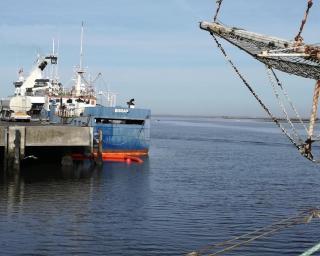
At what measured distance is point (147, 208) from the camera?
3031cm

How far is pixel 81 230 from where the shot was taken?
79.3 ft

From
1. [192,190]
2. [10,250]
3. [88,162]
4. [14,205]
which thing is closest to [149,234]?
[10,250]

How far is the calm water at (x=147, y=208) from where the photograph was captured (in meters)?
21.7

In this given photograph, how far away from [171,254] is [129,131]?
3902cm

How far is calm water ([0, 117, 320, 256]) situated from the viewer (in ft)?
71.3

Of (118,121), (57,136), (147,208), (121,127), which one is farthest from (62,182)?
(118,121)

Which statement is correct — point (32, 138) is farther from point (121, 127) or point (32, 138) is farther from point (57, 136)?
point (121, 127)

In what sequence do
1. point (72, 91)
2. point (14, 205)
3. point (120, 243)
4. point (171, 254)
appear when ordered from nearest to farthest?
point (171, 254)
point (120, 243)
point (14, 205)
point (72, 91)

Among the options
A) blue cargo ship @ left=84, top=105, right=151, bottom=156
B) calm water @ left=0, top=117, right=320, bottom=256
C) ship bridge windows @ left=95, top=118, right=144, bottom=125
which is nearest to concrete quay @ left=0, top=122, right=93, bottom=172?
calm water @ left=0, top=117, right=320, bottom=256

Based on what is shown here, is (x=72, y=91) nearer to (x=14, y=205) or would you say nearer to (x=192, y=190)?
(x=192, y=190)

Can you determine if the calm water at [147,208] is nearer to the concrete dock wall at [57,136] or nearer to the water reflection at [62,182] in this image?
the water reflection at [62,182]

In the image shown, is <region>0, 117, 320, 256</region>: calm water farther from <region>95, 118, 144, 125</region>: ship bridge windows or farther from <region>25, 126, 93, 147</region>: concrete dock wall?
<region>95, 118, 144, 125</region>: ship bridge windows

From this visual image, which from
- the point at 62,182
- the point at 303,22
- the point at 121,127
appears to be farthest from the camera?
the point at 121,127

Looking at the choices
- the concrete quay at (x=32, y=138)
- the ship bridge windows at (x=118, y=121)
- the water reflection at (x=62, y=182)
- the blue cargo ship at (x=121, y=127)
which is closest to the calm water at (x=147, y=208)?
the water reflection at (x=62, y=182)
